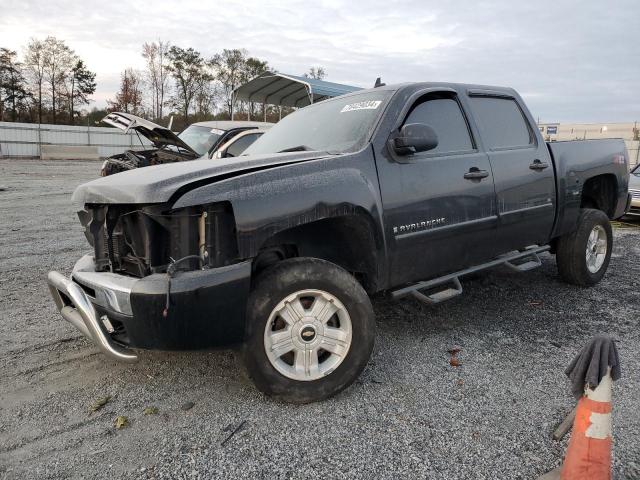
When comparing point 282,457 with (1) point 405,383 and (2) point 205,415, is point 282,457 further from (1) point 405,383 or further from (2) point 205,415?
(1) point 405,383

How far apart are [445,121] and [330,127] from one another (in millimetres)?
916

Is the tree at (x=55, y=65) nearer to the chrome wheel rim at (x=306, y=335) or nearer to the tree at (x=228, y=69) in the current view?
the tree at (x=228, y=69)

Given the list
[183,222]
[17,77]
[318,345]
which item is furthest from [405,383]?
[17,77]

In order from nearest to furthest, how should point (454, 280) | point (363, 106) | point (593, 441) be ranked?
1. point (593, 441)
2. point (363, 106)
3. point (454, 280)

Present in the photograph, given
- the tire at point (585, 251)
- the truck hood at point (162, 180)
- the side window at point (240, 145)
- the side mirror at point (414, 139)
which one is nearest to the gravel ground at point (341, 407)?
the tire at point (585, 251)

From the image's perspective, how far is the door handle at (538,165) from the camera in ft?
14.0

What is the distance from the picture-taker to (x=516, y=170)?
4125 mm

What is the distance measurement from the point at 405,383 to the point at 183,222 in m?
1.70

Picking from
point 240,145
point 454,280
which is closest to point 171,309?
point 454,280

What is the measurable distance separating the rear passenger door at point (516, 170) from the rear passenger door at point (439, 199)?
189 mm

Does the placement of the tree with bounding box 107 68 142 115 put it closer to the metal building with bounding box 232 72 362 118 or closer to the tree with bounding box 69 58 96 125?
the tree with bounding box 69 58 96 125

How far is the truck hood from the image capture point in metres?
2.52

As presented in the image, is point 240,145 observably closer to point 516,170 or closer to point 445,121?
point 445,121

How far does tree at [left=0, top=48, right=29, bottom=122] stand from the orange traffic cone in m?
49.8
